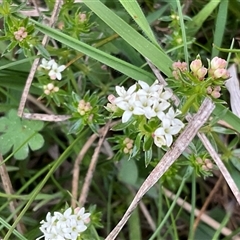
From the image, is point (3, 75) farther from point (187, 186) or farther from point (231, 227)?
point (231, 227)

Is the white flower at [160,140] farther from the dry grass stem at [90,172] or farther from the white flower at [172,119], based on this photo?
the dry grass stem at [90,172]

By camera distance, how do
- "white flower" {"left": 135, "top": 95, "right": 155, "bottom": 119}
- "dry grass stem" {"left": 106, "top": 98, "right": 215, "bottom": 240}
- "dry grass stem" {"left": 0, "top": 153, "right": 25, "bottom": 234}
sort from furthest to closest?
1. "dry grass stem" {"left": 0, "top": 153, "right": 25, "bottom": 234}
2. "dry grass stem" {"left": 106, "top": 98, "right": 215, "bottom": 240}
3. "white flower" {"left": 135, "top": 95, "right": 155, "bottom": 119}

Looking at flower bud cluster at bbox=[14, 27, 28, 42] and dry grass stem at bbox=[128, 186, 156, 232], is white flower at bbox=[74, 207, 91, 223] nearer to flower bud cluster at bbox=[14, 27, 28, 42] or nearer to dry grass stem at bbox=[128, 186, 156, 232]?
dry grass stem at bbox=[128, 186, 156, 232]

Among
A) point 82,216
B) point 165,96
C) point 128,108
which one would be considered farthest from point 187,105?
point 82,216

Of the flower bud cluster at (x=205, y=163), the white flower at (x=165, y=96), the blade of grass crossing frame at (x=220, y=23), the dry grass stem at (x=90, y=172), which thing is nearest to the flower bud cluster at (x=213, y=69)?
the white flower at (x=165, y=96)

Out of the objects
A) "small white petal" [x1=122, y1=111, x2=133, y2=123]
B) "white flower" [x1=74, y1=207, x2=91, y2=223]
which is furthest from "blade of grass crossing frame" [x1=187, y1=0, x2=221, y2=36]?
"white flower" [x1=74, y1=207, x2=91, y2=223]

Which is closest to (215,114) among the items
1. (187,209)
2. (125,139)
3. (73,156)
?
(125,139)

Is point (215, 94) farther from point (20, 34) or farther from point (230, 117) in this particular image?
point (20, 34)

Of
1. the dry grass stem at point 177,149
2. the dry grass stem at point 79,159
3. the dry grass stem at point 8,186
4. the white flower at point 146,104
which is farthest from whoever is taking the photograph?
the dry grass stem at point 79,159
